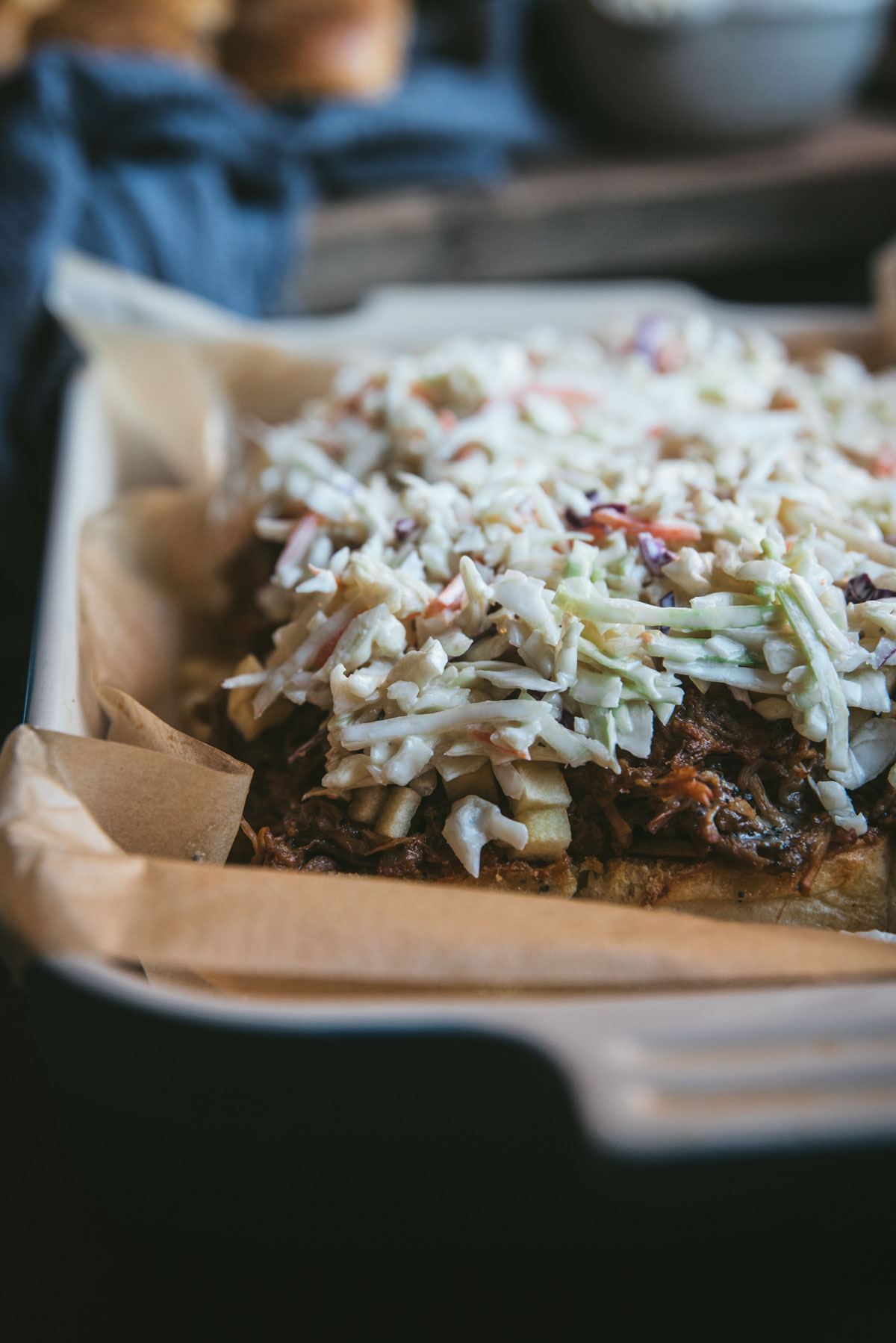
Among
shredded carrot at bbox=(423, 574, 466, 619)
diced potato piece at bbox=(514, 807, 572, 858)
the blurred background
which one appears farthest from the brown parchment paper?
the blurred background

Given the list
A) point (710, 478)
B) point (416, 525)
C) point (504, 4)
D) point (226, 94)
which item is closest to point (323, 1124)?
point (416, 525)

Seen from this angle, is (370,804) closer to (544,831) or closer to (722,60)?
(544,831)

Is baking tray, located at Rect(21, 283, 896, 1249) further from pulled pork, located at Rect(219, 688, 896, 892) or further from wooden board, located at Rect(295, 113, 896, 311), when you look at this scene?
wooden board, located at Rect(295, 113, 896, 311)

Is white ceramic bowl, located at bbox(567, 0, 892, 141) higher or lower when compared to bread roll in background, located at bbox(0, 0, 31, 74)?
higher

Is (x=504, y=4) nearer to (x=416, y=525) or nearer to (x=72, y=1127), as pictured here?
(x=416, y=525)

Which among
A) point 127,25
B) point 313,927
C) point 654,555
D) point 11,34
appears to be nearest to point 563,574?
point 654,555

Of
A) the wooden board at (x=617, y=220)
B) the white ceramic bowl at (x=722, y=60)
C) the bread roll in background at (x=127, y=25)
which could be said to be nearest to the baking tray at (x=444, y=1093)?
the wooden board at (x=617, y=220)

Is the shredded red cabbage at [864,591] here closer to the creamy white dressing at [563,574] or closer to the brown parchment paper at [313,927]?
the creamy white dressing at [563,574]
